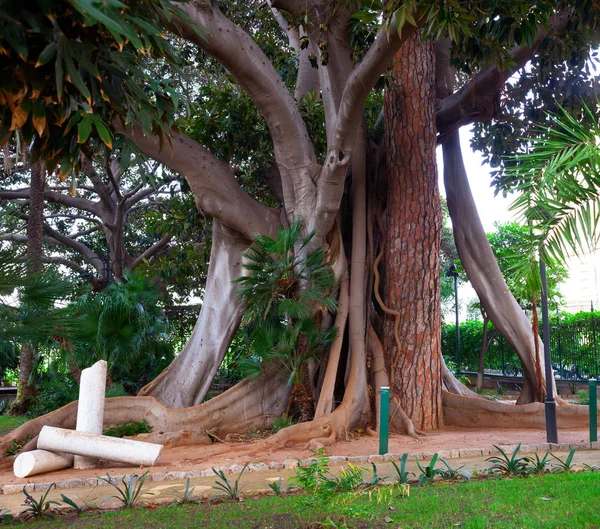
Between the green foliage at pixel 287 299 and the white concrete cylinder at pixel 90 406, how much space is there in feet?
9.33

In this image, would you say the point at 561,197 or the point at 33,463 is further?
the point at 33,463

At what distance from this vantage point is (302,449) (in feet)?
29.3

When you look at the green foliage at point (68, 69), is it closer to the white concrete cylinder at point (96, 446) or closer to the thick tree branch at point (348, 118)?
the white concrete cylinder at point (96, 446)

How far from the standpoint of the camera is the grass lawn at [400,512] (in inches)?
186

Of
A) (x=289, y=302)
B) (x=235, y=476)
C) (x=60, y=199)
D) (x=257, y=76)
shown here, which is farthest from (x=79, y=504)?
(x=60, y=199)

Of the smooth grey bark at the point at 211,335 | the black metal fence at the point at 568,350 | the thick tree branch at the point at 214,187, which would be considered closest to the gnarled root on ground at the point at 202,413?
the smooth grey bark at the point at 211,335

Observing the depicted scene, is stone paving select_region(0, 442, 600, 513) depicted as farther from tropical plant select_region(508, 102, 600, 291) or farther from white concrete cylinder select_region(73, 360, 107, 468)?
tropical plant select_region(508, 102, 600, 291)

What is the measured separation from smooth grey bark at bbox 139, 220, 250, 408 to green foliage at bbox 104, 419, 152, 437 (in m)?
0.93

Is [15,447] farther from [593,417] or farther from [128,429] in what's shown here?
[593,417]

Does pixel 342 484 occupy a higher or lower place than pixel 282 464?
higher

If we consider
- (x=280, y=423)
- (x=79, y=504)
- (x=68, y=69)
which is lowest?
(x=79, y=504)

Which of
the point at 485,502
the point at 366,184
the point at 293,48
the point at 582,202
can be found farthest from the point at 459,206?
the point at 485,502

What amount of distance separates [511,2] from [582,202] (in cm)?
336

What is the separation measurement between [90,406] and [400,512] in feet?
14.8
